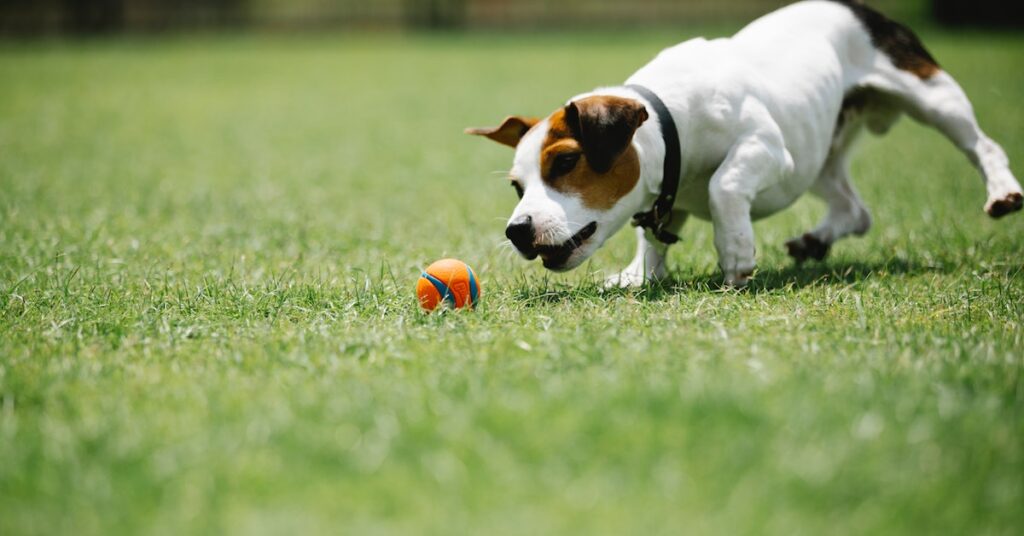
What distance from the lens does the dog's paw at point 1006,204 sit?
502 cm

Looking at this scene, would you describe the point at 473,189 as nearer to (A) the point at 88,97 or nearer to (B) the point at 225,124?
(B) the point at 225,124

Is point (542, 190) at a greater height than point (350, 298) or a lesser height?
greater

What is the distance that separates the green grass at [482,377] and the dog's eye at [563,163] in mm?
574

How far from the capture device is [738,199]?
4555 mm

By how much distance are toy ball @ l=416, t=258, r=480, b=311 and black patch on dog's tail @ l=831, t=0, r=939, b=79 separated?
9.55ft

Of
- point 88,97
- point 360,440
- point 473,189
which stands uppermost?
point 360,440

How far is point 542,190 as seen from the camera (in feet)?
13.8

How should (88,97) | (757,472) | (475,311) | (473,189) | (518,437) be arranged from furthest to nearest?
(88,97), (473,189), (475,311), (518,437), (757,472)

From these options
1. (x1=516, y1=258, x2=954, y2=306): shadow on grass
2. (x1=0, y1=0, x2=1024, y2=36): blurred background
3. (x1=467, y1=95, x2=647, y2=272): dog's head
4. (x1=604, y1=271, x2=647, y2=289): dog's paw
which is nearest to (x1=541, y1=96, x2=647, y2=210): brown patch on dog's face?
(x1=467, y1=95, x2=647, y2=272): dog's head

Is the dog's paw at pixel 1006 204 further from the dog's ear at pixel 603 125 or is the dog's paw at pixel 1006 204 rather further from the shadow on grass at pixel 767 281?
the dog's ear at pixel 603 125

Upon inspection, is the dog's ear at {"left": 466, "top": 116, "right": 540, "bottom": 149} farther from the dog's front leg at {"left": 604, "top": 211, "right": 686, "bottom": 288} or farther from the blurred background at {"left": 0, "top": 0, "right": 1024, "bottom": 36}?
the blurred background at {"left": 0, "top": 0, "right": 1024, "bottom": 36}

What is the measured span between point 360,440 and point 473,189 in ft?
18.3

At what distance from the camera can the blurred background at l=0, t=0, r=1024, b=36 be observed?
31828 mm

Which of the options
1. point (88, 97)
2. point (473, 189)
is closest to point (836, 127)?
point (473, 189)
